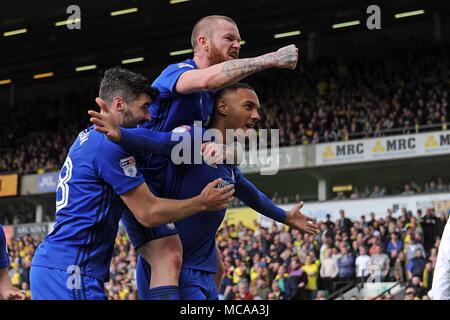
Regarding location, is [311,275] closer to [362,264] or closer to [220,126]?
[362,264]

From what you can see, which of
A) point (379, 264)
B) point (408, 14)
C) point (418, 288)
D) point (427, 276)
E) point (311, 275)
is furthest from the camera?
point (408, 14)

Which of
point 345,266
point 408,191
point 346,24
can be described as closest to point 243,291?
point 345,266

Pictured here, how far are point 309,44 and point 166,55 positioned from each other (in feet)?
21.0

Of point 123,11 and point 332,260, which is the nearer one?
point 332,260

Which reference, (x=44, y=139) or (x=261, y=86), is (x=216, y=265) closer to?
(x=261, y=86)

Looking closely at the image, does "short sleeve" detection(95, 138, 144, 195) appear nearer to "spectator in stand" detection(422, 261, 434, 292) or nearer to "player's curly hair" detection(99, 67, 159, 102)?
"player's curly hair" detection(99, 67, 159, 102)

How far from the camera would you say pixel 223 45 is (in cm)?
557

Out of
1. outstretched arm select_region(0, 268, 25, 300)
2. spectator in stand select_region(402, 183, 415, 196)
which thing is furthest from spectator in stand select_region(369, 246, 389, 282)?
outstretched arm select_region(0, 268, 25, 300)

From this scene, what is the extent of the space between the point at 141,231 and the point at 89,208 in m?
0.69

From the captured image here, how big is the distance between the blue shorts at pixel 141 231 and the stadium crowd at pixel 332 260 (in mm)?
11061

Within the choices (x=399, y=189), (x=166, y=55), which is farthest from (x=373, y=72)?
(x=166, y=55)

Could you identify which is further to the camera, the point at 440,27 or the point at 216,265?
the point at 440,27

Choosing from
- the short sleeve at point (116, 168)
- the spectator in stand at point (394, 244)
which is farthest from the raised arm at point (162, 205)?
the spectator in stand at point (394, 244)

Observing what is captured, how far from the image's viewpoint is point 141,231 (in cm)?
520
